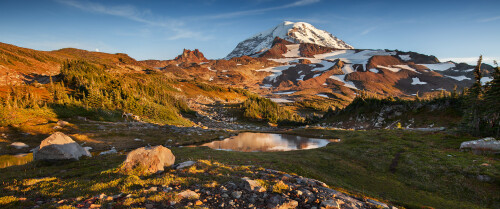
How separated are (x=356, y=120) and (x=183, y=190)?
3278 inches

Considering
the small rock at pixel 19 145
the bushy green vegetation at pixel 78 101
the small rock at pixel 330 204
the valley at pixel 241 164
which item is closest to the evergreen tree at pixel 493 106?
the valley at pixel 241 164

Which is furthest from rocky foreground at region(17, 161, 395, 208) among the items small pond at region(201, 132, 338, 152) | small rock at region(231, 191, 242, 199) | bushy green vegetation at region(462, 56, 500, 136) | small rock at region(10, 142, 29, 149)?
bushy green vegetation at region(462, 56, 500, 136)

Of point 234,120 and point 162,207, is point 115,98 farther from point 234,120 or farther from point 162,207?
point 162,207

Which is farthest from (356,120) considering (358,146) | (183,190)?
(183,190)

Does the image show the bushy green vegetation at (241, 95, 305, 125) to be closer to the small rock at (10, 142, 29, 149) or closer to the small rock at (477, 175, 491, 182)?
the small rock at (477, 175, 491, 182)

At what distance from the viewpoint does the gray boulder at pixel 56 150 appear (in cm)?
2047

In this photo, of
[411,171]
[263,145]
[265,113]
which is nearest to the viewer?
[411,171]

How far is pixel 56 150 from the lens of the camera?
20891mm

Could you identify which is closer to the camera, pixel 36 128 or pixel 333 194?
pixel 333 194

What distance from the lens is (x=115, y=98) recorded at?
7219 cm

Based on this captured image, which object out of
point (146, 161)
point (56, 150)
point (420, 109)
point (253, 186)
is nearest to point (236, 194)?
point (253, 186)

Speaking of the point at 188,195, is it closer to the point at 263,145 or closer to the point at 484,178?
the point at 484,178

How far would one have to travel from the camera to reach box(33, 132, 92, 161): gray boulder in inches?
806

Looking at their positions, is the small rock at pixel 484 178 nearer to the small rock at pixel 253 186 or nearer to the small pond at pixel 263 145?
the small rock at pixel 253 186
